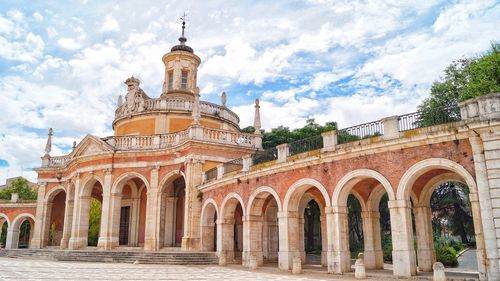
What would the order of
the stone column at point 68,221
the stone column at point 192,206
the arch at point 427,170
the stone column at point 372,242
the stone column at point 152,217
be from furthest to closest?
the stone column at point 68,221 < the stone column at point 152,217 < the stone column at point 192,206 < the stone column at point 372,242 < the arch at point 427,170

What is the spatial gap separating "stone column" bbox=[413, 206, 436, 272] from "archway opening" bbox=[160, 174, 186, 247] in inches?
554

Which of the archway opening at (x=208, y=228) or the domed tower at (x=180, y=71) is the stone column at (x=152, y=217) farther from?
the domed tower at (x=180, y=71)

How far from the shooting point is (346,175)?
14727mm

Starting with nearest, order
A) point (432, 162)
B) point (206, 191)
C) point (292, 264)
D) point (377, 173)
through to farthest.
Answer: point (432, 162), point (377, 173), point (292, 264), point (206, 191)

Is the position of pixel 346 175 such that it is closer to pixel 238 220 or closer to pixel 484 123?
pixel 484 123

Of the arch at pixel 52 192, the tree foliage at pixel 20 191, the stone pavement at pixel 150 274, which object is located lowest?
the stone pavement at pixel 150 274

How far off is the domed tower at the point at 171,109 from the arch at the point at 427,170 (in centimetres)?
1448

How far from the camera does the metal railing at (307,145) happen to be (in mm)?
16594

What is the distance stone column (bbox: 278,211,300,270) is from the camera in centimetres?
1677

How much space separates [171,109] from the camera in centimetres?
2752

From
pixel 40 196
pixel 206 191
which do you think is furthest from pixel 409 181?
pixel 40 196

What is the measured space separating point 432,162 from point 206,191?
13.3 m

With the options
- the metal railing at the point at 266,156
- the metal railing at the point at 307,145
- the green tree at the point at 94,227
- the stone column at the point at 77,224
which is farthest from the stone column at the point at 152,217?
the green tree at the point at 94,227

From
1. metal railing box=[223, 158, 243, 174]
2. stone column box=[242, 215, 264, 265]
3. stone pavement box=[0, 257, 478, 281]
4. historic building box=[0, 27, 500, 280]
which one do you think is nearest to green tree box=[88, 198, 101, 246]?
historic building box=[0, 27, 500, 280]
